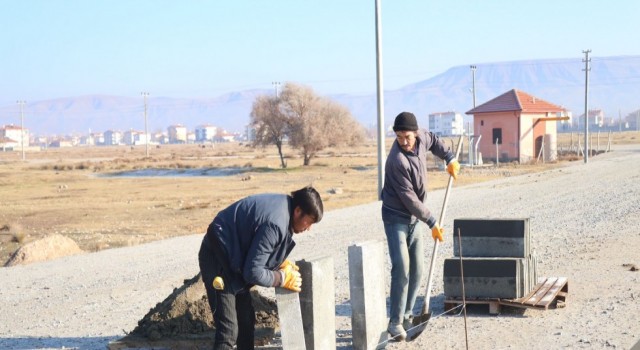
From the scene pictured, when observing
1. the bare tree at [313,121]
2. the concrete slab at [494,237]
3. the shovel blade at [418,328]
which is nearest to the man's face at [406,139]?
the shovel blade at [418,328]

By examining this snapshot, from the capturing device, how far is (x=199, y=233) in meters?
20.6

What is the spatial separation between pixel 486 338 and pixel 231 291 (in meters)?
2.71

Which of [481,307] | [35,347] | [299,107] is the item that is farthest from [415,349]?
[299,107]

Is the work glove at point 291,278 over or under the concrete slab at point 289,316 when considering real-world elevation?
over

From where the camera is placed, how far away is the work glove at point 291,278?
246 inches

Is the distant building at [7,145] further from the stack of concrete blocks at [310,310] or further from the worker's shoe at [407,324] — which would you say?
the stack of concrete blocks at [310,310]

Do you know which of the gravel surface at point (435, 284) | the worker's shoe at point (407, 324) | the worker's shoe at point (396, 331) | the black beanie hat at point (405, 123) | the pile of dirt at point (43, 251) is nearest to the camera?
the black beanie hat at point (405, 123)

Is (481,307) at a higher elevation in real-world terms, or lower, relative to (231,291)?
lower

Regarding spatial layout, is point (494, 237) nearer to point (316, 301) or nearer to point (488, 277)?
point (488, 277)

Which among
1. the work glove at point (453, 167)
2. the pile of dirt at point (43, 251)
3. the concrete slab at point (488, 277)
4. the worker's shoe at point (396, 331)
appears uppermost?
the work glove at point (453, 167)

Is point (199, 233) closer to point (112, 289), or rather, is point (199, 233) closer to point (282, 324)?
point (112, 289)

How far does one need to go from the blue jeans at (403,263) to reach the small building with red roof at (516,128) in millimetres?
42501

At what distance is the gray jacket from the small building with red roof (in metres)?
42.6

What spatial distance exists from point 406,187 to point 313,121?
57689 millimetres
